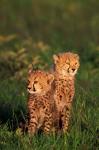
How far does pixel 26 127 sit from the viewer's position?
389 inches

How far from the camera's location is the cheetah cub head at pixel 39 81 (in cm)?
949

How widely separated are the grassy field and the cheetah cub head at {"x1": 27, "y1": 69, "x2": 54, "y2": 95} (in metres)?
0.50

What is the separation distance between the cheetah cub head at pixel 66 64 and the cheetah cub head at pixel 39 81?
44 cm

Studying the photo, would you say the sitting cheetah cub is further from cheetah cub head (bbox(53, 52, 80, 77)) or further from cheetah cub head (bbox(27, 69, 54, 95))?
cheetah cub head (bbox(27, 69, 54, 95))

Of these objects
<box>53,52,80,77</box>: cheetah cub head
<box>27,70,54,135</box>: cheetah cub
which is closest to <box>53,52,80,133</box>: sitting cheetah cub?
<box>53,52,80,77</box>: cheetah cub head

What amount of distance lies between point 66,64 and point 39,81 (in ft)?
2.35

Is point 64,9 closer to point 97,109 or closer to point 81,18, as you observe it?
point 81,18

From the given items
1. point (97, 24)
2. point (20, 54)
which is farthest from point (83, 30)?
point (20, 54)

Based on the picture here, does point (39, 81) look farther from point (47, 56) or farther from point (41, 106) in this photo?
point (47, 56)

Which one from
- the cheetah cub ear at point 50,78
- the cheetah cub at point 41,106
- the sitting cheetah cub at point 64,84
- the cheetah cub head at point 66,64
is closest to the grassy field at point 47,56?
the sitting cheetah cub at point 64,84

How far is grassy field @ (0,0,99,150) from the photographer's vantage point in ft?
30.7

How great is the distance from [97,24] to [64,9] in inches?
92.7

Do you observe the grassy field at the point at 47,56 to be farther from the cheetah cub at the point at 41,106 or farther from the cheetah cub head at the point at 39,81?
the cheetah cub head at the point at 39,81

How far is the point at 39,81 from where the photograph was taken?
31.4 feet
